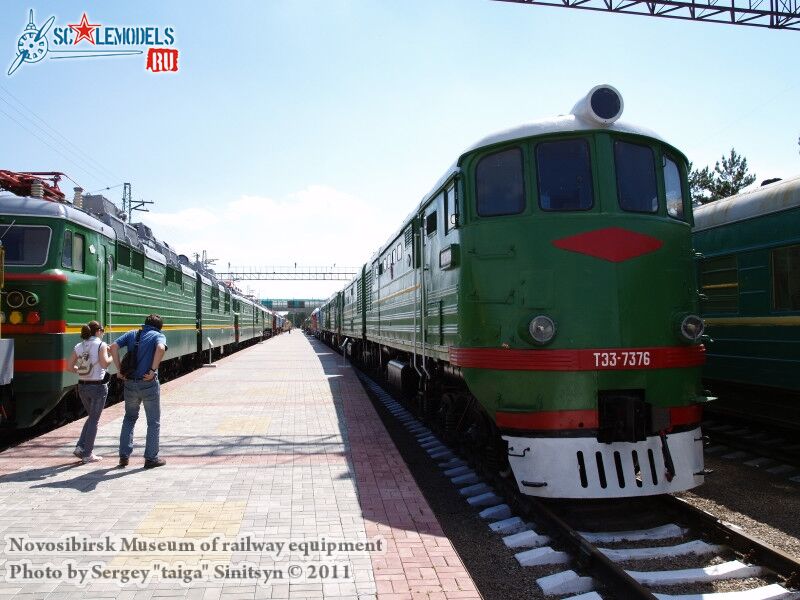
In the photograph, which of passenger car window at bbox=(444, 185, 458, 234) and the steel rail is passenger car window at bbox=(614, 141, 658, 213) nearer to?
passenger car window at bbox=(444, 185, 458, 234)

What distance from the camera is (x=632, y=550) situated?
4.84m

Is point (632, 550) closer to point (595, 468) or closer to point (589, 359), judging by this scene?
point (595, 468)

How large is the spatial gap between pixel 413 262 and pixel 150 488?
15.8 feet

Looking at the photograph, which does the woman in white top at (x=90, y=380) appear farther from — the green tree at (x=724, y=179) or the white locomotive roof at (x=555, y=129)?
the green tree at (x=724, y=179)

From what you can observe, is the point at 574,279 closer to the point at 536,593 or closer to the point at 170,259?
the point at 536,593

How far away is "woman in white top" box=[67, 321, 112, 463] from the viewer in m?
7.32

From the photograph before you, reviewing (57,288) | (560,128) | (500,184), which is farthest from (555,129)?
(57,288)

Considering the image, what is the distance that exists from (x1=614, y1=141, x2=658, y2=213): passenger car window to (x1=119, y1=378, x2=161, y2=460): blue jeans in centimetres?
536

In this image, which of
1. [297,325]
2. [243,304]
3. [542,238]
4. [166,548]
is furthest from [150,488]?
[297,325]

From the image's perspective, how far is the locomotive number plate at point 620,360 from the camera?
18.4 feet

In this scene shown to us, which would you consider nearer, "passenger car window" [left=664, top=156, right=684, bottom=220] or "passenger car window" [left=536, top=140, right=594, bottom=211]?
"passenger car window" [left=536, top=140, right=594, bottom=211]

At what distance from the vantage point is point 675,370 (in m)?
5.81

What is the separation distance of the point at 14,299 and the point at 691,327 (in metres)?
8.01

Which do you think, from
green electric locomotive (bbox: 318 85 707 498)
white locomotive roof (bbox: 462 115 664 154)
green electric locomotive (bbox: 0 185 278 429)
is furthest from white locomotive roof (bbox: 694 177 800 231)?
green electric locomotive (bbox: 0 185 278 429)
